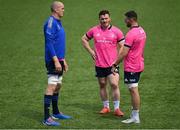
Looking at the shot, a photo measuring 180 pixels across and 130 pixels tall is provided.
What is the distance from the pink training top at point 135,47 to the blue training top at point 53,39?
1386mm

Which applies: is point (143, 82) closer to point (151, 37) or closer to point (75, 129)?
point (75, 129)

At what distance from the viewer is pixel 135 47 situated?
9703 millimetres

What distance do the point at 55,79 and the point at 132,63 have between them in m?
1.65

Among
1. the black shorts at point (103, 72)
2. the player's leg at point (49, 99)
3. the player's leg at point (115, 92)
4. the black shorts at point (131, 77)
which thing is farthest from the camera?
the black shorts at point (103, 72)

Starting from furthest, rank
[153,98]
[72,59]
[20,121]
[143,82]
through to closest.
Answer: [72,59], [143,82], [153,98], [20,121]

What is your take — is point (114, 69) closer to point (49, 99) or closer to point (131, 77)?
point (131, 77)

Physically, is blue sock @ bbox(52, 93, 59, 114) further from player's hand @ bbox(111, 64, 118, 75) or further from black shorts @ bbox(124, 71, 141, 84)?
black shorts @ bbox(124, 71, 141, 84)

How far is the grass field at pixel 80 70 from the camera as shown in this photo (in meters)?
10.4

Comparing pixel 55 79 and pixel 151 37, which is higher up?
pixel 151 37

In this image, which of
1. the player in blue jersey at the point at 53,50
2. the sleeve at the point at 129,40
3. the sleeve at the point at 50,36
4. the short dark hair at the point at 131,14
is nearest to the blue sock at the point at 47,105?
the player in blue jersey at the point at 53,50

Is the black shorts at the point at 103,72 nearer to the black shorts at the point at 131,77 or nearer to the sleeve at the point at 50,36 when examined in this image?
the black shorts at the point at 131,77

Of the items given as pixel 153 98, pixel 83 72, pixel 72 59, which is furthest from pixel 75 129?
pixel 72 59

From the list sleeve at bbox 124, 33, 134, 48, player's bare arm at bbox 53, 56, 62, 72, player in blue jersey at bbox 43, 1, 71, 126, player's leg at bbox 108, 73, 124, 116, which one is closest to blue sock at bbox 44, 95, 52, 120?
player in blue jersey at bbox 43, 1, 71, 126

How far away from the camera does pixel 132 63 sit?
9.80 metres
